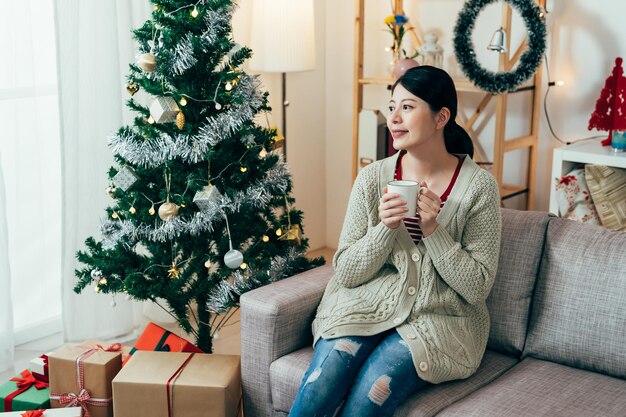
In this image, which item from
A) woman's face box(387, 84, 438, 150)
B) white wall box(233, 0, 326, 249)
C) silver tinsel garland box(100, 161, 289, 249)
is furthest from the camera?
white wall box(233, 0, 326, 249)

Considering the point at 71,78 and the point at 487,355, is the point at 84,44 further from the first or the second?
the point at 487,355

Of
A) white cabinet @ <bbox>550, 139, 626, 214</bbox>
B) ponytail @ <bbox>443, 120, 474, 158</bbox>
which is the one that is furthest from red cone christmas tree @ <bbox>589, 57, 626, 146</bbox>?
ponytail @ <bbox>443, 120, 474, 158</bbox>

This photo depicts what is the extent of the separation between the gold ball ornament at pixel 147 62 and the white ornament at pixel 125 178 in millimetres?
312

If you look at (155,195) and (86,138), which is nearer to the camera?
(155,195)

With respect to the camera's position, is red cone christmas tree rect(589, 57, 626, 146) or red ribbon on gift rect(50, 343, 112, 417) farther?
red cone christmas tree rect(589, 57, 626, 146)

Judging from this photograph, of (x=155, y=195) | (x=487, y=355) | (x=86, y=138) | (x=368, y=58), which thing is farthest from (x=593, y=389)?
(x=368, y=58)

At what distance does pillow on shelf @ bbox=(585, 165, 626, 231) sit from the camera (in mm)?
2828

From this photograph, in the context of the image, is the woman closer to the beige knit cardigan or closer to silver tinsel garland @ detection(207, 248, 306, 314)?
the beige knit cardigan

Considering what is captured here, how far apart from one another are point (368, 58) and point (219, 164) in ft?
5.85

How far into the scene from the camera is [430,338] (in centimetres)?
202

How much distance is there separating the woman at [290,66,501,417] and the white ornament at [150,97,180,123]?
0.62 m

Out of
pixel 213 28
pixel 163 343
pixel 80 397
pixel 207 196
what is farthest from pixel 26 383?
pixel 213 28

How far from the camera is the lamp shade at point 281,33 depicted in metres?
3.30

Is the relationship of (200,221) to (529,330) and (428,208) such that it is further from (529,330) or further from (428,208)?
(529,330)
